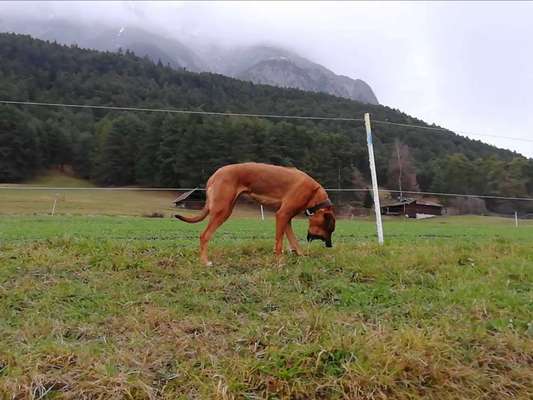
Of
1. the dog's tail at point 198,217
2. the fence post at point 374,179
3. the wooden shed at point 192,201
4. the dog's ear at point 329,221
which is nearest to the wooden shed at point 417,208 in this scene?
the wooden shed at point 192,201

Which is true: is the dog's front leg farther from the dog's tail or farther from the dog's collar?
the dog's tail

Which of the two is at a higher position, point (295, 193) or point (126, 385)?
point (295, 193)

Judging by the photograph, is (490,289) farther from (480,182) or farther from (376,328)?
(480,182)

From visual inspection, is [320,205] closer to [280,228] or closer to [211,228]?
[280,228]

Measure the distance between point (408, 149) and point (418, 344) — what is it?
65.6 m

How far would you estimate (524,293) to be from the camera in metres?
5.52

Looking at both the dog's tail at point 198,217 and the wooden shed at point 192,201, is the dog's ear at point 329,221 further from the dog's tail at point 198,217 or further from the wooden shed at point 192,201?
the wooden shed at point 192,201

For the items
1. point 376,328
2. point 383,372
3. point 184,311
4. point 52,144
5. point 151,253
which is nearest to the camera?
point 383,372

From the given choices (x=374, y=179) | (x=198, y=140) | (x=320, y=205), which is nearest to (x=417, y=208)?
(x=198, y=140)

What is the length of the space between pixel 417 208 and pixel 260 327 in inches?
2821

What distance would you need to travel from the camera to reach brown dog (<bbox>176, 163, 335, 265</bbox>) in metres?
6.72

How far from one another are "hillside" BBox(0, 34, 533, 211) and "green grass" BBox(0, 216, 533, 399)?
51034mm

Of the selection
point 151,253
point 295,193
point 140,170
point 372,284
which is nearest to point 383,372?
point 372,284

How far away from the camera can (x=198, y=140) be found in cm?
6650
